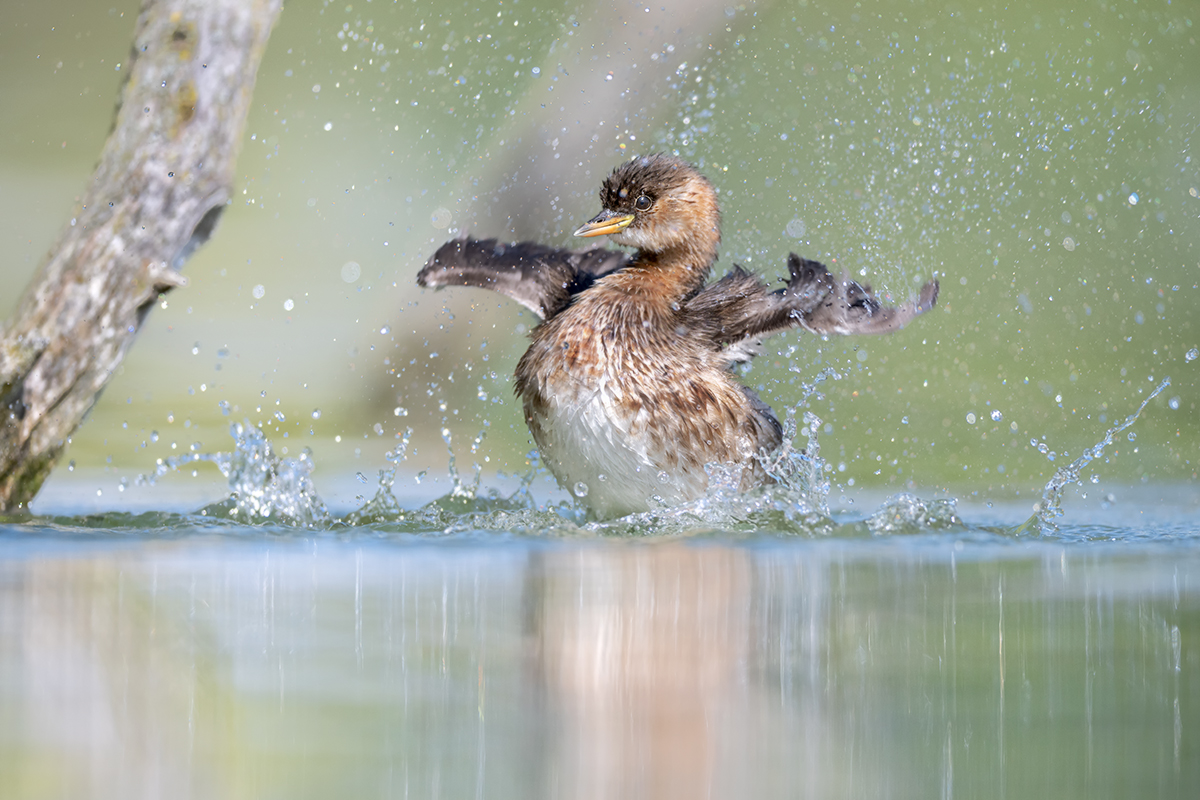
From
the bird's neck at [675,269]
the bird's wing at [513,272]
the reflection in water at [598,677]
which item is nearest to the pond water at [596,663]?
the reflection in water at [598,677]

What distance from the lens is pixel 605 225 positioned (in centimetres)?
500

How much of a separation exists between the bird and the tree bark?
0.95 m

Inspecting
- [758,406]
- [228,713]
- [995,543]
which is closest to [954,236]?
[758,406]

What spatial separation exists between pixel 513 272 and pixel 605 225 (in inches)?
15.7

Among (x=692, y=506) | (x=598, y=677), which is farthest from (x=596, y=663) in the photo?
(x=692, y=506)

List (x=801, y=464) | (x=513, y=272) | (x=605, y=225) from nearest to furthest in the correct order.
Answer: (x=801, y=464) → (x=605, y=225) → (x=513, y=272)

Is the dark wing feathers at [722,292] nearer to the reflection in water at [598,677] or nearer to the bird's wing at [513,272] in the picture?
the bird's wing at [513,272]

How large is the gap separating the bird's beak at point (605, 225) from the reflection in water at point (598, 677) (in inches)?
66.1

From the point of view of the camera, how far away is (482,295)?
29.0 feet

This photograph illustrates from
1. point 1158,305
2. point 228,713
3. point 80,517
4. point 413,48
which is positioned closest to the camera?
point 228,713

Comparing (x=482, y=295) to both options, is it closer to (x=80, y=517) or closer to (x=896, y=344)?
(x=896, y=344)

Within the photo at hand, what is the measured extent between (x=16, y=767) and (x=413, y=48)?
766 centimetres

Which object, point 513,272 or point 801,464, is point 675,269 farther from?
point 801,464

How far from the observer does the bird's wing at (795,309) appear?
4598mm
